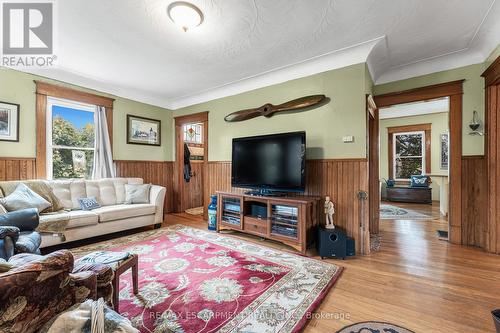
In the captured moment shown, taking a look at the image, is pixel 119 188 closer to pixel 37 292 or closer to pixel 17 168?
pixel 17 168

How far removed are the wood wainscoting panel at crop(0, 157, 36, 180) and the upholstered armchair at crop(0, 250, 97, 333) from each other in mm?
3493

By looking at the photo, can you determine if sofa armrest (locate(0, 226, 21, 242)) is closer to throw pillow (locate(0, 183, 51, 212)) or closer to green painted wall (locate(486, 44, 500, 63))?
throw pillow (locate(0, 183, 51, 212))

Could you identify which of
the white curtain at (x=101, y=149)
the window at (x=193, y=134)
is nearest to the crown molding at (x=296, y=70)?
the window at (x=193, y=134)

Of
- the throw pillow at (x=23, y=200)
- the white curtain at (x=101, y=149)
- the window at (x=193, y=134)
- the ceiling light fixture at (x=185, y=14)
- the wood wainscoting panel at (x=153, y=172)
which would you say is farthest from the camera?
the window at (x=193, y=134)

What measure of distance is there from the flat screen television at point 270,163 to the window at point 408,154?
569cm

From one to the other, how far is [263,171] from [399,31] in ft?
7.86

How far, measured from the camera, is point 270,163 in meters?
3.30

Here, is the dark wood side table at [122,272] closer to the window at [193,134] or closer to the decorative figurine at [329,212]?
the decorative figurine at [329,212]

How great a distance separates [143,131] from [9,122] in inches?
78.8

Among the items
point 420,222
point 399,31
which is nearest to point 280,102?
point 399,31

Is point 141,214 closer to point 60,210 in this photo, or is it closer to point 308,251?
point 60,210

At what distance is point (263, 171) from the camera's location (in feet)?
11.1

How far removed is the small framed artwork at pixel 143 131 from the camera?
15.0 ft

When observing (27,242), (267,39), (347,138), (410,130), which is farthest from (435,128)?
(27,242)
